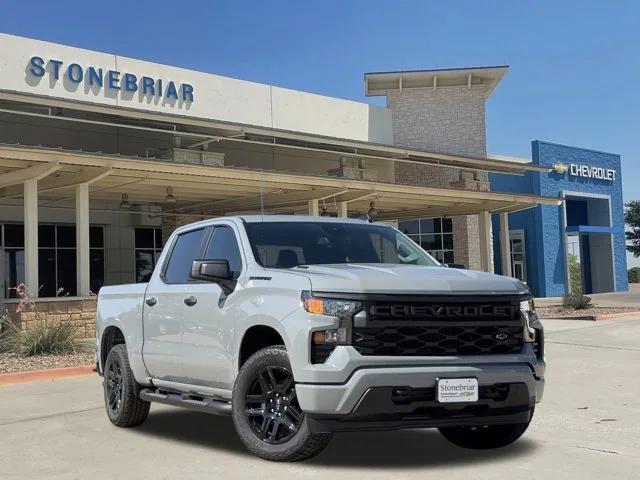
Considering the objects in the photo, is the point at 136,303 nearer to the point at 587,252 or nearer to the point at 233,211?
the point at 233,211

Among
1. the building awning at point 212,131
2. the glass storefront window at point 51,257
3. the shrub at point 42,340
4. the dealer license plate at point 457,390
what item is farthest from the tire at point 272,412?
the glass storefront window at point 51,257

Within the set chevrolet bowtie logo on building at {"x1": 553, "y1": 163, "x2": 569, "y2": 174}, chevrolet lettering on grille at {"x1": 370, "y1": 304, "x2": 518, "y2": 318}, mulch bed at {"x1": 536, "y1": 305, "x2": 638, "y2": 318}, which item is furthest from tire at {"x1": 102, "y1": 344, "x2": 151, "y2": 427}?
chevrolet bowtie logo on building at {"x1": 553, "y1": 163, "x2": 569, "y2": 174}

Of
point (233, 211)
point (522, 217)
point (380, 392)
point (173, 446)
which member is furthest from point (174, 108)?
point (522, 217)

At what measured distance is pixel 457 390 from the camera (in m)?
5.12

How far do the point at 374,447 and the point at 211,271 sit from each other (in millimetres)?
1922

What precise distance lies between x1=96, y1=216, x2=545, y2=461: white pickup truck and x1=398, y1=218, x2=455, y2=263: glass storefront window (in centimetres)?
2856

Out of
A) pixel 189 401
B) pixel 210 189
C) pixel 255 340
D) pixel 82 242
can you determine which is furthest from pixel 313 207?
pixel 255 340

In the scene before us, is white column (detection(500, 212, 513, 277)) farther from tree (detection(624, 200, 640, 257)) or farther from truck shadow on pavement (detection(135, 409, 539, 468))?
tree (detection(624, 200, 640, 257))

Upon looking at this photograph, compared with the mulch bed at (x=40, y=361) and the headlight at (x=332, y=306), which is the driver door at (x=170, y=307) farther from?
the mulch bed at (x=40, y=361)

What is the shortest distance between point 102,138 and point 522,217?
79.5 ft

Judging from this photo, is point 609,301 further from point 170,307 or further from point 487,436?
point 170,307

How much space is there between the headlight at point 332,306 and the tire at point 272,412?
0.42 metres

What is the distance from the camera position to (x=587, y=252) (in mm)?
44594

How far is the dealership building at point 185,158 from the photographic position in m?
17.9
